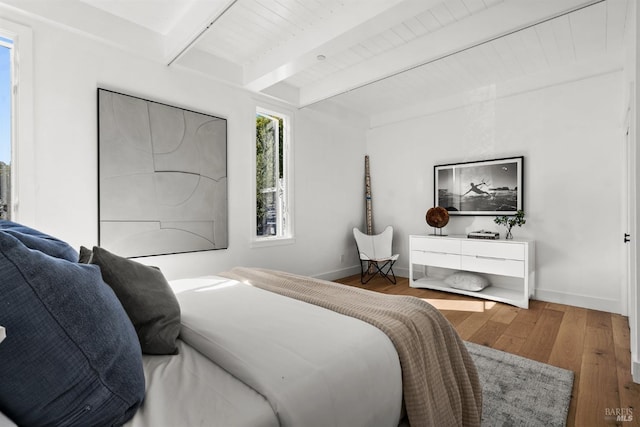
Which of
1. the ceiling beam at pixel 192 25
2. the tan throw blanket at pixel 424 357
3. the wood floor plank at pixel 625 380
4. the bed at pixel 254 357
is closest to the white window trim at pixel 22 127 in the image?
the ceiling beam at pixel 192 25

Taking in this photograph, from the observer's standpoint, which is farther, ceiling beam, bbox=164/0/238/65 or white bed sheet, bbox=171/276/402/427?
ceiling beam, bbox=164/0/238/65

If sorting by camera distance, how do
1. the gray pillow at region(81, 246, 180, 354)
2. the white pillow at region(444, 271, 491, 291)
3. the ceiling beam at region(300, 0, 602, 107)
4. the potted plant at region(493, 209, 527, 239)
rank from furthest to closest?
1. the white pillow at region(444, 271, 491, 291)
2. the potted plant at region(493, 209, 527, 239)
3. the ceiling beam at region(300, 0, 602, 107)
4. the gray pillow at region(81, 246, 180, 354)

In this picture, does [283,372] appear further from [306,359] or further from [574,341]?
[574,341]

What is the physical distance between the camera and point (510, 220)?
Answer: 3.72 m

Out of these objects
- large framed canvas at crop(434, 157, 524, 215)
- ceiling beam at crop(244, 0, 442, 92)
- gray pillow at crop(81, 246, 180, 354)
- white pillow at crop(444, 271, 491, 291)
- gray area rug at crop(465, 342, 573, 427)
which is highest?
ceiling beam at crop(244, 0, 442, 92)

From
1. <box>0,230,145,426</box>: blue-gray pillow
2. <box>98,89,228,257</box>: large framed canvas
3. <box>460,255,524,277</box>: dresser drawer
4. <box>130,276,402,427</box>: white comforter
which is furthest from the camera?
<box>460,255,524,277</box>: dresser drawer

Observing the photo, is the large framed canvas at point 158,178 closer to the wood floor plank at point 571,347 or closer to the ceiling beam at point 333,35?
the ceiling beam at point 333,35

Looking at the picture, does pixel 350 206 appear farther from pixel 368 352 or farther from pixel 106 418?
pixel 106 418

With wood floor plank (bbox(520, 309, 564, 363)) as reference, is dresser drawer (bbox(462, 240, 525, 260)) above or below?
above

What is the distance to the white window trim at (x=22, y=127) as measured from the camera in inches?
86.6

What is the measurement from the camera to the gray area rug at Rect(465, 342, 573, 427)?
5.26 feet

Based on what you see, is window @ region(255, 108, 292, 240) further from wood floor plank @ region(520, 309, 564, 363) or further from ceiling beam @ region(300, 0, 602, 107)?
wood floor plank @ region(520, 309, 564, 363)

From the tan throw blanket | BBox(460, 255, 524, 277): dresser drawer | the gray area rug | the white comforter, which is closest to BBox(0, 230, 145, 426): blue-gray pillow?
the white comforter

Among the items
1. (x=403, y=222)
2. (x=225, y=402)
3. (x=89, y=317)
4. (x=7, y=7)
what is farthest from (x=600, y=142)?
(x=7, y=7)
